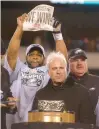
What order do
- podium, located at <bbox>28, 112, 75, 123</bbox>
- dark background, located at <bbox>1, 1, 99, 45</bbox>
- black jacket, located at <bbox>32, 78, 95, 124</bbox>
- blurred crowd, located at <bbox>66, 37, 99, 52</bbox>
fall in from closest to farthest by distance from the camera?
podium, located at <bbox>28, 112, 75, 123</bbox>, black jacket, located at <bbox>32, 78, 95, 124</bbox>, dark background, located at <bbox>1, 1, 99, 45</bbox>, blurred crowd, located at <bbox>66, 37, 99, 52</bbox>

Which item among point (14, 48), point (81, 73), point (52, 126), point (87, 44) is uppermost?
point (87, 44)

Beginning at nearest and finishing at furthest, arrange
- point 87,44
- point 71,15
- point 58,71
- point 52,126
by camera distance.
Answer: point 52,126 < point 58,71 < point 71,15 < point 87,44

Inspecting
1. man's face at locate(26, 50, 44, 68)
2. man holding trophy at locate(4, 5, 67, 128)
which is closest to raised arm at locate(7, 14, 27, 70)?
man holding trophy at locate(4, 5, 67, 128)

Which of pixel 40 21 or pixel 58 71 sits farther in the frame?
pixel 40 21

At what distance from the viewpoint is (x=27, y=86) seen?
3.02 meters

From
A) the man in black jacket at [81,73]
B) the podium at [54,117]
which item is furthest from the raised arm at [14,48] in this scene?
the podium at [54,117]

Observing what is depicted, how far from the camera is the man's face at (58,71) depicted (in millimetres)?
2660

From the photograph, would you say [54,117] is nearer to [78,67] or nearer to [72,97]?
[72,97]

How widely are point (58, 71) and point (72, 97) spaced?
0.55 ft

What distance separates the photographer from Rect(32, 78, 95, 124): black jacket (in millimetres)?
2604

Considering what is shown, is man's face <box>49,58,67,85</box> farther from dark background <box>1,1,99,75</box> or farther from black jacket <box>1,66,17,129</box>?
dark background <box>1,1,99,75</box>

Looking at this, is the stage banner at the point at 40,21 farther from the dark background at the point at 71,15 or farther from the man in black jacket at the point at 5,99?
the dark background at the point at 71,15

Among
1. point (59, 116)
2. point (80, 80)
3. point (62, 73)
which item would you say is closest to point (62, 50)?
point (80, 80)

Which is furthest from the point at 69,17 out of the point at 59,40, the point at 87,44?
the point at 59,40
